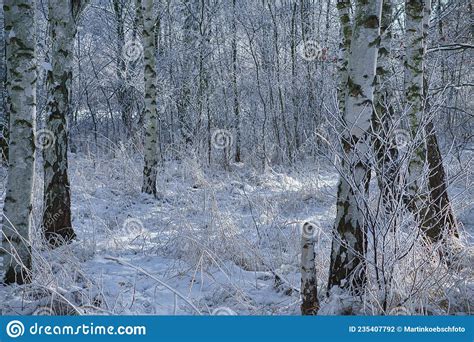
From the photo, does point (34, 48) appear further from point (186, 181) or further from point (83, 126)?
point (83, 126)

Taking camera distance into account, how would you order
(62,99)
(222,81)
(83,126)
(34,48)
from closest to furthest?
1. (34,48)
2. (62,99)
3. (222,81)
4. (83,126)

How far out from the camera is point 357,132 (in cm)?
284

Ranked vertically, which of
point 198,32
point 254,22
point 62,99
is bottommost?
point 62,99

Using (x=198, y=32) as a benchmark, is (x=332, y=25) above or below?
above

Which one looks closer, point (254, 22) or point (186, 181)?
point (186, 181)

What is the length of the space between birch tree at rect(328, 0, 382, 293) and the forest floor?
216 millimetres

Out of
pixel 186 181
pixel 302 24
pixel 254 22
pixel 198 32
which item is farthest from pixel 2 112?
pixel 302 24

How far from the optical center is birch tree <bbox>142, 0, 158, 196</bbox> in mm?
7762

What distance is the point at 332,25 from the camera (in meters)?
16.6

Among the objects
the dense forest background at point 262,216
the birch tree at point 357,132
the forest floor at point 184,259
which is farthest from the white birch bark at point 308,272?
the birch tree at point 357,132

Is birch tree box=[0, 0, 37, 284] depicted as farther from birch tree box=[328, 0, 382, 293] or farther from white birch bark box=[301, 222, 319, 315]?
birch tree box=[328, 0, 382, 293]

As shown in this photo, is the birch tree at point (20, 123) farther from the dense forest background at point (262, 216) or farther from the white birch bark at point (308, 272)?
the white birch bark at point (308, 272)

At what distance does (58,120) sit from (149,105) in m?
A: 3.18

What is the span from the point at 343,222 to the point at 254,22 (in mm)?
13254
